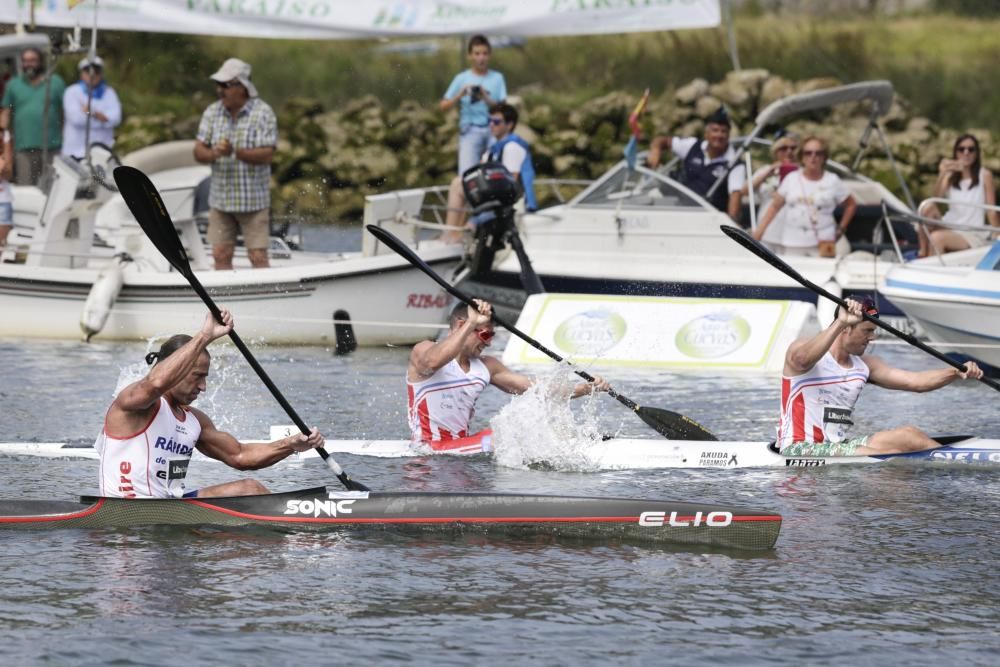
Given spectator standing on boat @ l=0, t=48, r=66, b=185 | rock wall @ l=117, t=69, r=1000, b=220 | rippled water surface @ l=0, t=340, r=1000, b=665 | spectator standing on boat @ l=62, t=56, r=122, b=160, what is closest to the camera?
rippled water surface @ l=0, t=340, r=1000, b=665

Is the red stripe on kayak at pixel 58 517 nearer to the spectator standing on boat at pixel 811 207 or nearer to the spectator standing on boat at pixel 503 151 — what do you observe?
the spectator standing on boat at pixel 503 151

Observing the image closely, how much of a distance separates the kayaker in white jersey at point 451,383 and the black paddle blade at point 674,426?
1.85ft

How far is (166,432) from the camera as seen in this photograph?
26.3ft

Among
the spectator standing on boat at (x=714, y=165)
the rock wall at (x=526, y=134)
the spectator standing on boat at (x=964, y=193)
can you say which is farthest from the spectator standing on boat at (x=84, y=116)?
the rock wall at (x=526, y=134)

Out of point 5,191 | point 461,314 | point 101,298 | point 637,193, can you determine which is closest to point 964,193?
point 637,193

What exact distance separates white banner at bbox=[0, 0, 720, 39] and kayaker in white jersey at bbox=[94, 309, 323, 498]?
339 inches

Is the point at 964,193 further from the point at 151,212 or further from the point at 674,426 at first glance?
the point at 151,212

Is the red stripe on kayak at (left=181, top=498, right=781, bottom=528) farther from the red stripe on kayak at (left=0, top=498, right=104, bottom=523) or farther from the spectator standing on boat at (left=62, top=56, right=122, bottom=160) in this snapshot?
the spectator standing on boat at (left=62, top=56, right=122, bottom=160)

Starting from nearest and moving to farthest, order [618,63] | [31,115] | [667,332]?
[667,332] < [31,115] < [618,63]

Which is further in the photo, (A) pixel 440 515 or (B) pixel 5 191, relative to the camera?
(B) pixel 5 191

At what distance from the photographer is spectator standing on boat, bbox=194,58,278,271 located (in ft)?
46.6

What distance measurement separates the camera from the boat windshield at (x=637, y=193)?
53.0ft

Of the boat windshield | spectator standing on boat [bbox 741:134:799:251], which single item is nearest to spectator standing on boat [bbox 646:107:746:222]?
spectator standing on boat [bbox 741:134:799:251]

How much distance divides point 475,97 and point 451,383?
Answer: 21.8 ft
